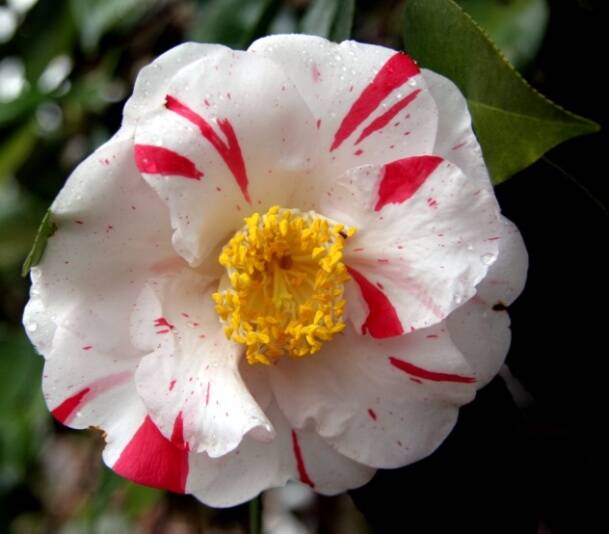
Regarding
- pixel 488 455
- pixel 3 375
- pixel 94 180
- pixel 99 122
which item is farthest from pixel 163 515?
pixel 94 180

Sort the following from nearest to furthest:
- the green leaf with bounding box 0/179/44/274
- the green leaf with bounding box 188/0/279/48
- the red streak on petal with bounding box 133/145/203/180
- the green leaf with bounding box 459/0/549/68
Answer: the red streak on petal with bounding box 133/145/203/180, the green leaf with bounding box 459/0/549/68, the green leaf with bounding box 188/0/279/48, the green leaf with bounding box 0/179/44/274

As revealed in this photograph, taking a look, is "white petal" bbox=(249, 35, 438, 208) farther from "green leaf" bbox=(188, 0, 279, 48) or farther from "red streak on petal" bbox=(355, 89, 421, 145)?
"green leaf" bbox=(188, 0, 279, 48)

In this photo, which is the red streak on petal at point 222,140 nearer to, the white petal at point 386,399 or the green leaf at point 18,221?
the white petal at point 386,399

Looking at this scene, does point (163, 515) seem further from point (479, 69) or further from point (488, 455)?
point (479, 69)

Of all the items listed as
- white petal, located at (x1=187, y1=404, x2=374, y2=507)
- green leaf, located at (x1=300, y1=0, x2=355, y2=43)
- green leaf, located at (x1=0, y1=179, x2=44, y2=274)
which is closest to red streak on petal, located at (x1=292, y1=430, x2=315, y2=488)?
white petal, located at (x1=187, y1=404, x2=374, y2=507)

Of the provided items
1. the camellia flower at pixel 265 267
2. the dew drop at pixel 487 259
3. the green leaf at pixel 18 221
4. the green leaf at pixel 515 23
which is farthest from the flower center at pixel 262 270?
the green leaf at pixel 18 221

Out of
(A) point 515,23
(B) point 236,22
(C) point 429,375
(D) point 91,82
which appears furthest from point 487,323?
(D) point 91,82

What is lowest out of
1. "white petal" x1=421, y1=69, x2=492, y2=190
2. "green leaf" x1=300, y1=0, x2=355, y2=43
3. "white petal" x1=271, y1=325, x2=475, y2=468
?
"white petal" x1=271, y1=325, x2=475, y2=468
